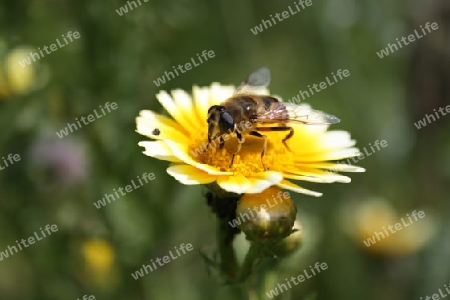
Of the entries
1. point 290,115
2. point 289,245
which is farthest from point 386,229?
point 290,115

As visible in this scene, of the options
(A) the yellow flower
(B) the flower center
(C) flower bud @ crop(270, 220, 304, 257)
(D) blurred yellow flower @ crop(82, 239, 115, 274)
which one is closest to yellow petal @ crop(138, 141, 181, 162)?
(A) the yellow flower

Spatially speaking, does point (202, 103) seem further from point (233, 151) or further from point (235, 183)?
point (235, 183)

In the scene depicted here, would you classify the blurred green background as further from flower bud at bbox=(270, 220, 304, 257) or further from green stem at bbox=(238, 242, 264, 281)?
green stem at bbox=(238, 242, 264, 281)

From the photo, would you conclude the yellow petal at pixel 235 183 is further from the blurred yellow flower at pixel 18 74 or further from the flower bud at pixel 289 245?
the blurred yellow flower at pixel 18 74

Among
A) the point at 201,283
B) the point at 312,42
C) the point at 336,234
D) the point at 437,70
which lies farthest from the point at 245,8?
the point at 201,283

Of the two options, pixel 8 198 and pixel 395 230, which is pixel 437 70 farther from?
pixel 8 198

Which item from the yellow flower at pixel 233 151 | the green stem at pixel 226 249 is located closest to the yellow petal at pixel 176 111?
the yellow flower at pixel 233 151

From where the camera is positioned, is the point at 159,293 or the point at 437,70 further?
the point at 437,70
